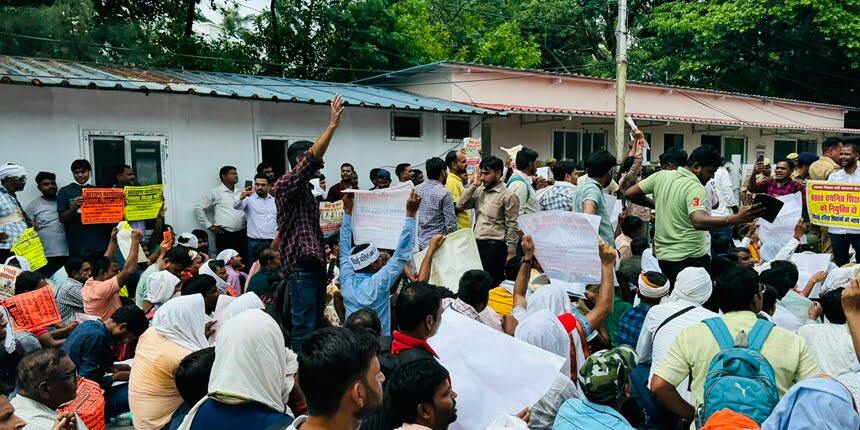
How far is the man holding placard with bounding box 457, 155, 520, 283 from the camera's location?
6613 millimetres

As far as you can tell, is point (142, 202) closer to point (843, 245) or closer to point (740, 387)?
point (740, 387)

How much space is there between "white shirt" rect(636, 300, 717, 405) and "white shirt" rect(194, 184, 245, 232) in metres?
6.60

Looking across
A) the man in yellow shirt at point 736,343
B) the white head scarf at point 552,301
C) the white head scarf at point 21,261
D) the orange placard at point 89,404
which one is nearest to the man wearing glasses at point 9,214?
the white head scarf at point 21,261

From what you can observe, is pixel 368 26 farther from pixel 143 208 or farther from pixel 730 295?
pixel 730 295

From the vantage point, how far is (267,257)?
6840 millimetres

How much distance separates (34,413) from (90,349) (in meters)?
1.49

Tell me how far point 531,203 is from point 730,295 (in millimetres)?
3768

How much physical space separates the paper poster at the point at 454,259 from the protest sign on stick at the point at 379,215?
60 centimetres

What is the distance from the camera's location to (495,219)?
6.72 m

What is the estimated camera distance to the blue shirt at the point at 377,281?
15.4 feet

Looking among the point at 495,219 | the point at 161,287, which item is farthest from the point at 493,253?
the point at 161,287

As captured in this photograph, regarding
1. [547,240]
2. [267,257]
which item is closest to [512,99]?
[267,257]

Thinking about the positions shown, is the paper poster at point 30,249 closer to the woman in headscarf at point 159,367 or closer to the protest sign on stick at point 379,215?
the woman in headscarf at point 159,367

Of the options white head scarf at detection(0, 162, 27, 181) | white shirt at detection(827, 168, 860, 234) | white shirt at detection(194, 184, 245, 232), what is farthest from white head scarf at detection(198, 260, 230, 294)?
white shirt at detection(827, 168, 860, 234)
